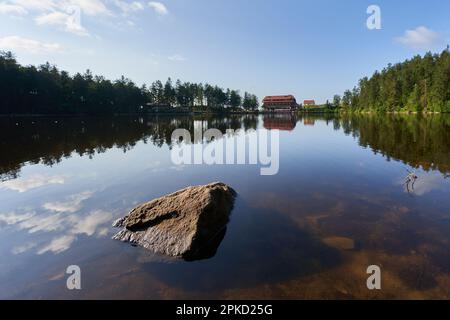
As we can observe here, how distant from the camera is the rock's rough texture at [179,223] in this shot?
8438 mm

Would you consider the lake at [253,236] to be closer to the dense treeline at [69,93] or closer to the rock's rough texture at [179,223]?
the rock's rough texture at [179,223]

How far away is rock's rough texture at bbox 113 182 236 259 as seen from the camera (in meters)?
8.44

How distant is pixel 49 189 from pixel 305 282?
48.6ft

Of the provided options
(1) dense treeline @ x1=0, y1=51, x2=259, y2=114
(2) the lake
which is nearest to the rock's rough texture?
(2) the lake

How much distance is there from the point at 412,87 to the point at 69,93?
138m

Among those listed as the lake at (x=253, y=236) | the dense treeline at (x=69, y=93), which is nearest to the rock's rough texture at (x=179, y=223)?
the lake at (x=253, y=236)

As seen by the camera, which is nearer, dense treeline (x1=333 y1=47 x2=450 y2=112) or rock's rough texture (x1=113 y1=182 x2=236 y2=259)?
rock's rough texture (x1=113 y1=182 x2=236 y2=259)

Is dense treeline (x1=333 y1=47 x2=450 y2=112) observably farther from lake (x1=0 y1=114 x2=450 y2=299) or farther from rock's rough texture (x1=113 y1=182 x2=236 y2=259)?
rock's rough texture (x1=113 y1=182 x2=236 y2=259)

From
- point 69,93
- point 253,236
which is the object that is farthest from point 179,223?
point 69,93

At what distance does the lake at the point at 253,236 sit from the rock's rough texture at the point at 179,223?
1.32 ft

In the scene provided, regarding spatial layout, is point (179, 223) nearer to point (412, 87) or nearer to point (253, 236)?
point (253, 236)

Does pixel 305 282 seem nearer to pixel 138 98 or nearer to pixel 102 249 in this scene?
pixel 102 249

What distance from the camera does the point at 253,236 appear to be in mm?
9445

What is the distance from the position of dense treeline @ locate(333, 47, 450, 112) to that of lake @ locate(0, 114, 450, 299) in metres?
92.9
